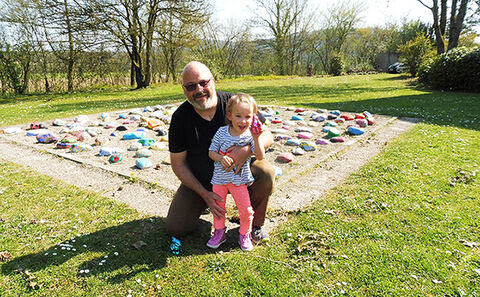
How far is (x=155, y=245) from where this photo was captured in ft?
8.64

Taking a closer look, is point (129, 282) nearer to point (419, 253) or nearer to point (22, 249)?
point (22, 249)

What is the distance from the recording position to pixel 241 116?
2.34m

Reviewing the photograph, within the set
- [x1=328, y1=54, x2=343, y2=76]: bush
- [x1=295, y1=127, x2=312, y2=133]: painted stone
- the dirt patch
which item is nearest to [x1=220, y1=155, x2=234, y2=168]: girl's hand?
the dirt patch

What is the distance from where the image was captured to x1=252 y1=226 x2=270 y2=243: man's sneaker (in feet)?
8.73

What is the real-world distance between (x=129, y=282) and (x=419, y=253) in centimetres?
230

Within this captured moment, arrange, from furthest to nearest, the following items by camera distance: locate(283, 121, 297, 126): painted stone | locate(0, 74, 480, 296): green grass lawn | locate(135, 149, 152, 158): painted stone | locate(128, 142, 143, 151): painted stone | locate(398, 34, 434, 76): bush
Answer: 1. locate(398, 34, 434, 76): bush
2. locate(283, 121, 297, 126): painted stone
3. locate(128, 142, 143, 151): painted stone
4. locate(135, 149, 152, 158): painted stone
5. locate(0, 74, 480, 296): green grass lawn

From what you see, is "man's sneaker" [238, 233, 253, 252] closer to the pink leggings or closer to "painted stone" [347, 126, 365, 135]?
the pink leggings

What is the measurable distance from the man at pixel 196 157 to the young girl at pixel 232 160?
16 centimetres

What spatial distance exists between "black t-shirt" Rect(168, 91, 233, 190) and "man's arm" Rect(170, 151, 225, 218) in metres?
0.06

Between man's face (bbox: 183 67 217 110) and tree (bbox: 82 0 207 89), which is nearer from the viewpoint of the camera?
man's face (bbox: 183 67 217 110)

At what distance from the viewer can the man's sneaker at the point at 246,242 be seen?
8.32 feet

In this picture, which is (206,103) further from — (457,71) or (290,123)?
(457,71)

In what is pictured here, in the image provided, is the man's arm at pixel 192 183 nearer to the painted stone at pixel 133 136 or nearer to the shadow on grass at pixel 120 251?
the shadow on grass at pixel 120 251

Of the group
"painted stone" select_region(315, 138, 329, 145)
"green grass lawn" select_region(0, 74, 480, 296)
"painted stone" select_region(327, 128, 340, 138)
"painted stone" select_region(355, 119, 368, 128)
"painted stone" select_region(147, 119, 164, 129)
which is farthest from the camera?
"painted stone" select_region(147, 119, 164, 129)
